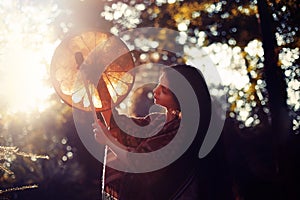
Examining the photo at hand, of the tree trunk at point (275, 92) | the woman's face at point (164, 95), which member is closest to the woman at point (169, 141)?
the woman's face at point (164, 95)

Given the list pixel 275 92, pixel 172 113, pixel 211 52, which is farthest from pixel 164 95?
pixel 211 52

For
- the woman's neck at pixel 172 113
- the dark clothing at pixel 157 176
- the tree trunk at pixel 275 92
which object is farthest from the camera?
the tree trunk at pixel 275 92

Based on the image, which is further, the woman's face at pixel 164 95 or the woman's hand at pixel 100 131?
the woman's face at pixel 164 95

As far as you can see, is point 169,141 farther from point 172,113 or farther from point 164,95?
point 164,95

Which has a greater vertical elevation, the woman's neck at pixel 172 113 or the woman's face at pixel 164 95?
the woman's face at pixel 164 95

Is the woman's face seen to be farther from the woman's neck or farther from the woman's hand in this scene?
the woman's hand

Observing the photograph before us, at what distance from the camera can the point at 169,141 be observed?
3.04 meters

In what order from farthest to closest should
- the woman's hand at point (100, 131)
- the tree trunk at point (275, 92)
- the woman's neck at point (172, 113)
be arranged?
1. the tree trunk at point (275, 92)
2. the woman's neck at point (172, 113)
3. the woman's hand at point (100, 131)

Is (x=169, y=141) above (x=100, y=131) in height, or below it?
below

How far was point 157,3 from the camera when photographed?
12.1 meters

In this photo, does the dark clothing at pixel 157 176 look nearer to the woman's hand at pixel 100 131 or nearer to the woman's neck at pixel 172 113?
the woman's neck at pixel 172 113

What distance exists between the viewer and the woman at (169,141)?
2.97 m

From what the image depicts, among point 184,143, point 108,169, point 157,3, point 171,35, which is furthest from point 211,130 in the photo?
point 171,35

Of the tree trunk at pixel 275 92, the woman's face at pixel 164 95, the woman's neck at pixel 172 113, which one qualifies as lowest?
the tree trunk at pixel 275 92
